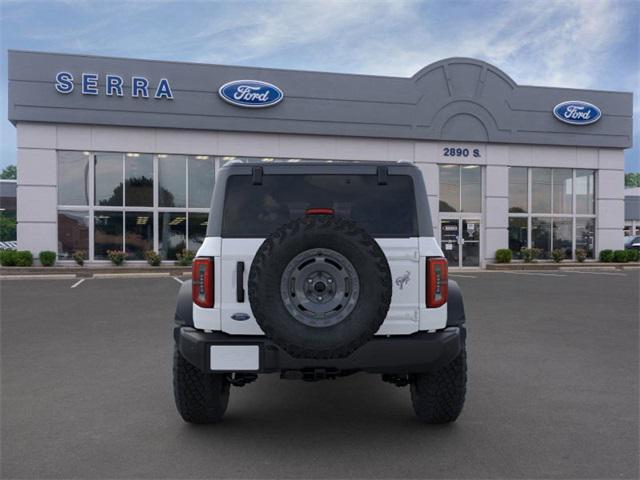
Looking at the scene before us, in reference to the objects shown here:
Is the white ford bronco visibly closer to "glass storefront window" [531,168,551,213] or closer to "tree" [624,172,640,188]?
"glass storefront window" [531,168,551,213]

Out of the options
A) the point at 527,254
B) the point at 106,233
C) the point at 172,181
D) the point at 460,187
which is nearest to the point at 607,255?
the point at 527,254

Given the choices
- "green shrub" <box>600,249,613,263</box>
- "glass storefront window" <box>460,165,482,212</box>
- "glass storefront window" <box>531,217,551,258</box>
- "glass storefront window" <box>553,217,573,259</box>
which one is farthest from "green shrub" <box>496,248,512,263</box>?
"green shrub" <box>600,249,613,263</box>

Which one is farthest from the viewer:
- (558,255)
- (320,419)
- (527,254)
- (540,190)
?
→ (540,190)

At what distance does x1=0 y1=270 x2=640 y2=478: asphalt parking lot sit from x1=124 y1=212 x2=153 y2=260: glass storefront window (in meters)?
12.9

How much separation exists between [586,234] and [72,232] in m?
23.7

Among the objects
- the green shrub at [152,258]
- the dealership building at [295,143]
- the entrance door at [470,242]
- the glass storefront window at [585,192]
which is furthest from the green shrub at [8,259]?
the glass storefront window at [585,192]

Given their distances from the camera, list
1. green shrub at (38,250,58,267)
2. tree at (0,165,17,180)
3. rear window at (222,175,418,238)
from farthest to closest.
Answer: tree at (0,165,17,180) < green shrub at (38,250,58,267) < rear window at (222,175,418,238)

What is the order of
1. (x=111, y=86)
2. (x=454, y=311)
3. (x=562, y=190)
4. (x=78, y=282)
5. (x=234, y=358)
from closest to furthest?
(x=234, y=358)
(x=454, y=311)
(x=78, y=282)
(x=111, y=86)
(x=562, y=190)

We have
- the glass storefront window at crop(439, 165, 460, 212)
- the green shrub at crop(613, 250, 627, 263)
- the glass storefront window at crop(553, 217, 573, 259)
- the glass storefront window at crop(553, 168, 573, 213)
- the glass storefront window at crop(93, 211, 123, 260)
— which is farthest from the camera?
the glass storefront window at crop(553, 168, 573, 213)

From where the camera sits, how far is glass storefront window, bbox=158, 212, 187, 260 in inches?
816

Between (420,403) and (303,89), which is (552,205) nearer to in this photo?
(303,89)

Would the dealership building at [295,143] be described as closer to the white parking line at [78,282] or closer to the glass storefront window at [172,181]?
the glass storefront window at [172,181]

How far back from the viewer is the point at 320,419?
418 cm

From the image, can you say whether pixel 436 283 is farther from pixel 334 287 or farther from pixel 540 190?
pixel 540 190
